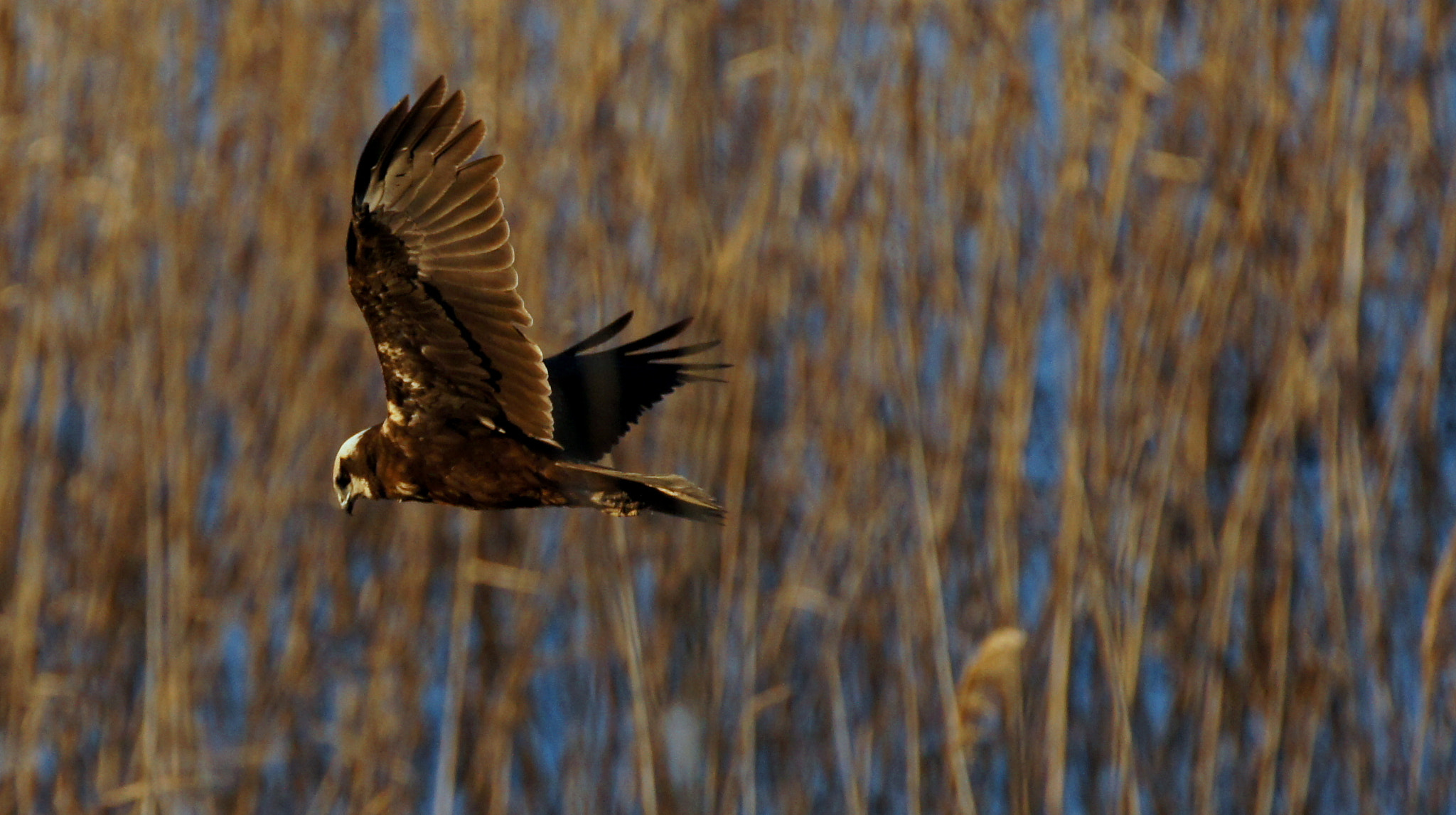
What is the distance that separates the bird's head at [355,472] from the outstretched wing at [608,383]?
0.21 m

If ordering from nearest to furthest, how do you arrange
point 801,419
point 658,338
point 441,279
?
point 441,279, point 658,338, point 801,419

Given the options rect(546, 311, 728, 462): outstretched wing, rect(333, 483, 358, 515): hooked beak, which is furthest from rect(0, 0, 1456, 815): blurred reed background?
rect(333, 483, 358, 515): hooked beak

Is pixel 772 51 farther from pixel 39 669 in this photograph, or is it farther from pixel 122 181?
pixel 39 669

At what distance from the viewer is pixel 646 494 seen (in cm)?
152

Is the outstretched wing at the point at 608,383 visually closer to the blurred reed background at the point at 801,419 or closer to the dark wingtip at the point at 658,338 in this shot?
the dark wingtip at the point at 658,338

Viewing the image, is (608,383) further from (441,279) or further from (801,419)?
(801,419)

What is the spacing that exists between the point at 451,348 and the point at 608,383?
334 mm

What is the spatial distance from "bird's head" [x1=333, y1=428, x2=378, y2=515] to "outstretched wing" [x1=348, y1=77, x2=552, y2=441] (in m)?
0.06

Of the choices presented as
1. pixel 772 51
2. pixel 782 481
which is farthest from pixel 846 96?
pixel 782 481

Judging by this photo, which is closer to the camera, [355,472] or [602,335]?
[355,472]

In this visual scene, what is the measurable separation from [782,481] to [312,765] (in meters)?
0.78

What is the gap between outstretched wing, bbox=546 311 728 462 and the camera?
5.88 ft

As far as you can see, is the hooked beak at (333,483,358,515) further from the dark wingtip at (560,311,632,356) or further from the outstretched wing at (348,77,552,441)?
the dark wingtip at (560,311,632,356)

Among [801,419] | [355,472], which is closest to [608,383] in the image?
[355,472]
